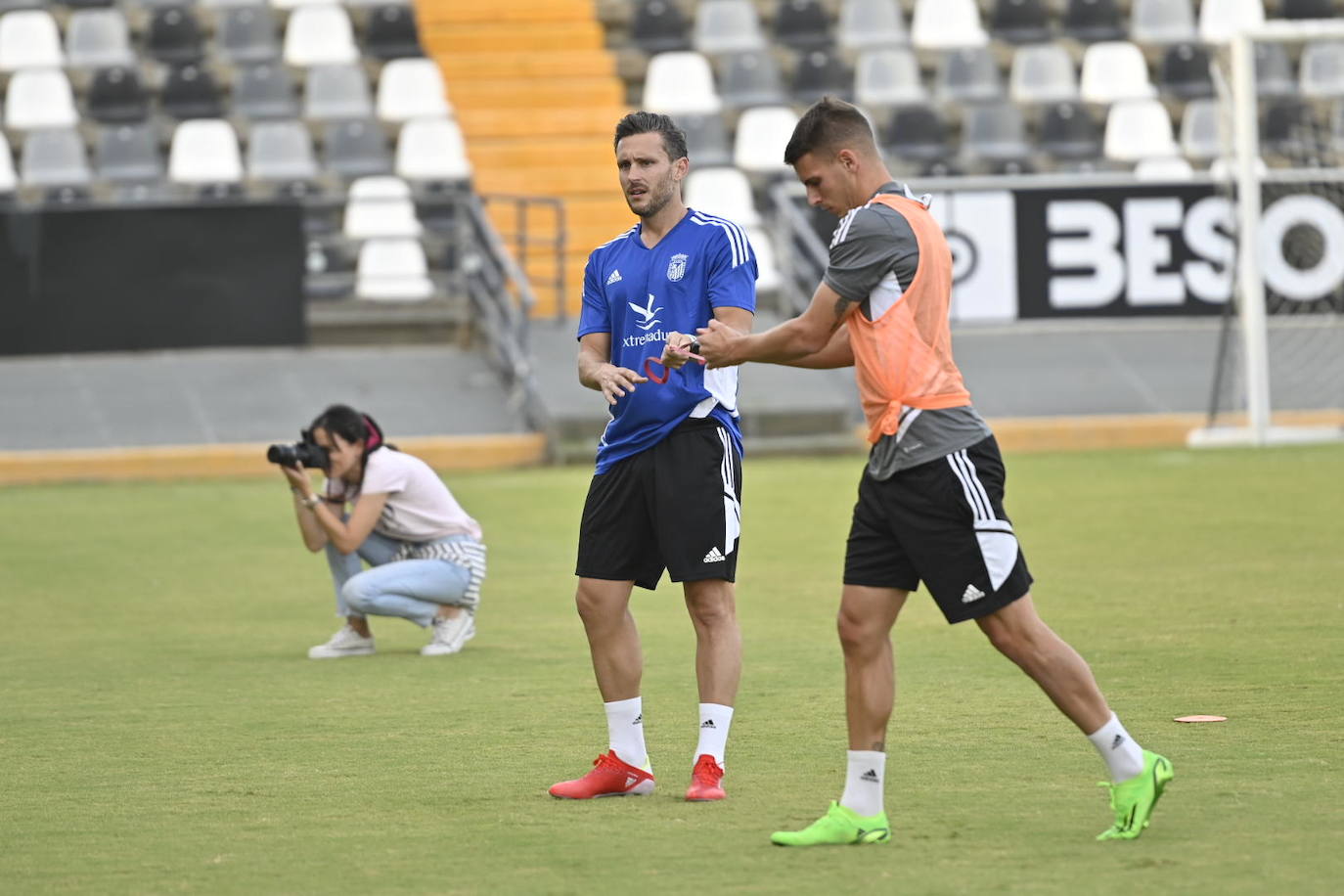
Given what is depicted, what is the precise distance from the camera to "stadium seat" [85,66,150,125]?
23.2 metres

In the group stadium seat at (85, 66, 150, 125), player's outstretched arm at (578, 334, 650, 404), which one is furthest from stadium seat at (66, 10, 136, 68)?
player's outstretched arm at (578, 334, 650, 404)

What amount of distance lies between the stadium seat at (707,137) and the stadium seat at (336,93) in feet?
11.6

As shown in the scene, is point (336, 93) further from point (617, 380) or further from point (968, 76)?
point (617, 380)

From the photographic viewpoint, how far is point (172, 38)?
24.2 m

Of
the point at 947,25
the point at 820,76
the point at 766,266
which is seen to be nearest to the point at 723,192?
the point at 766,266

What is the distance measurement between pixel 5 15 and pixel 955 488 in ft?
A: 69.6

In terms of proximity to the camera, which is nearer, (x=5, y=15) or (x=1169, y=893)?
(x=1169, y=893)

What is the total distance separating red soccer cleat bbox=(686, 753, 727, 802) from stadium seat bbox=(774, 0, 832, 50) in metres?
20.1

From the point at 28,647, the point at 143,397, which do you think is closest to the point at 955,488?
the point at 28,647

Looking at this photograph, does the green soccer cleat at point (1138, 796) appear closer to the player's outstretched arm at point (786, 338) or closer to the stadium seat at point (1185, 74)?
the player's outstretched arm at point (786, 338)

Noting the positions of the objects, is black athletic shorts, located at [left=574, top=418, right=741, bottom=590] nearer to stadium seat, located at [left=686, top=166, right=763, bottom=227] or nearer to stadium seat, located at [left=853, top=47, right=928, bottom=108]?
stadium seat, located at [left=686, top=166, right=763, bottom=227]

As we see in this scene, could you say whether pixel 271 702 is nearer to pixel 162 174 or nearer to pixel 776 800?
pixel 776 800

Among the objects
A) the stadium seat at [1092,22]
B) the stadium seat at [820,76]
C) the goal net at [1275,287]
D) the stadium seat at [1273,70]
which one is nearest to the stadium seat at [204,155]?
the stadium seat at [820,76]

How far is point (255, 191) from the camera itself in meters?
21.9
